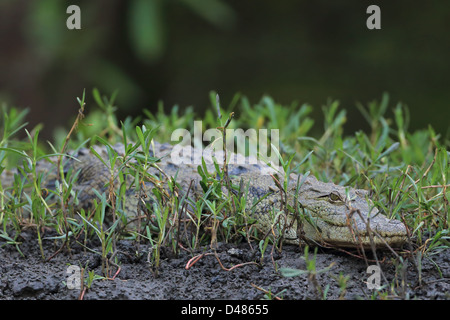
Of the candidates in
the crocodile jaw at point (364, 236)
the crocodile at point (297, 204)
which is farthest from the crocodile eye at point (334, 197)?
the crocodile jaw at point (364, 236)

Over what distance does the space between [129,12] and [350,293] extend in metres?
6.73

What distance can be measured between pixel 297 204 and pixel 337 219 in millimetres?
190

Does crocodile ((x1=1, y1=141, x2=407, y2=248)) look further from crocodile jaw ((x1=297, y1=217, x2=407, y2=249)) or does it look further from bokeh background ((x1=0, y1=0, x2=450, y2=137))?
bokeh background ((x1=0, y1=0, x2=450, y2=137))

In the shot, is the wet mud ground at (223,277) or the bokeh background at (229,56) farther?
the bokeh background at (229,56)

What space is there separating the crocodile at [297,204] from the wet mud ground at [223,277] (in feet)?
0.31

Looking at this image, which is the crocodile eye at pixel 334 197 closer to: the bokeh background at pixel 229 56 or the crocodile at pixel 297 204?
the crocodile at pixel 297 204

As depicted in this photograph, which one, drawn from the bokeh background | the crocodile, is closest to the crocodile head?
the crocodile

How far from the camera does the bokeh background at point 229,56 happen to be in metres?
8.02

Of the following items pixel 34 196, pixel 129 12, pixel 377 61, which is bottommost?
pixel 34 196

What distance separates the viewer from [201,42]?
925 cm

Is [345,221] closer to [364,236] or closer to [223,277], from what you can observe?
[364,236]
